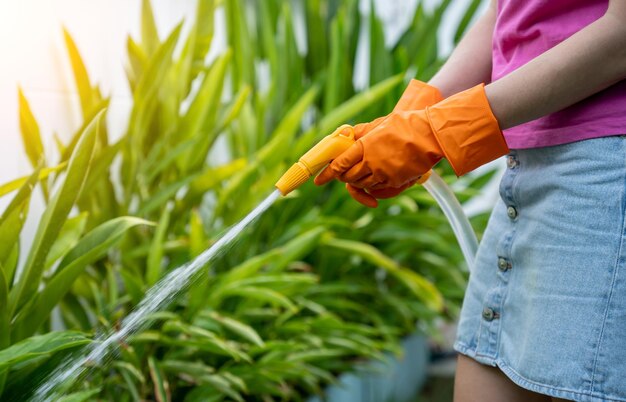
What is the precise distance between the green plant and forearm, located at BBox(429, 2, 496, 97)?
54cm

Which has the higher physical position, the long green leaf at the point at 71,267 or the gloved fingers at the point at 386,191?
the long green leaf at the point at 71,267

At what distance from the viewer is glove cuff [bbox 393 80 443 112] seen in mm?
1026

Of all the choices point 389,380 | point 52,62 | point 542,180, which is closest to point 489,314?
point 542,180

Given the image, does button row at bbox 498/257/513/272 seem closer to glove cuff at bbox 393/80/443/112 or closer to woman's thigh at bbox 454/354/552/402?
woman's thigh at bbox 454/354/552/402

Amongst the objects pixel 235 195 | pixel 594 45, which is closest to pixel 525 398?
pixel 594 45

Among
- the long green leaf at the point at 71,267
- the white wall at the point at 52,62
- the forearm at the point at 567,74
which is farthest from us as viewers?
the white wall at the point at 52,62

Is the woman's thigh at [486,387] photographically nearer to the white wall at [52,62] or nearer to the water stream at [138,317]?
the water stream at [138,317]

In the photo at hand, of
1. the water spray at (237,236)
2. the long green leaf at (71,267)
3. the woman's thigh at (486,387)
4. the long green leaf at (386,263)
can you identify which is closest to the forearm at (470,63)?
the water spray at (237,236)

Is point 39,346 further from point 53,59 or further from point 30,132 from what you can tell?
point 53,59

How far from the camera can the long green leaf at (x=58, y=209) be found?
41.4 inches

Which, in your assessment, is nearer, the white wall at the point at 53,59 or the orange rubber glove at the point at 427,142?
the orange rubber glove at the point at 427,142

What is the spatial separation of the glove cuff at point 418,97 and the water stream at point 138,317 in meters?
0.24

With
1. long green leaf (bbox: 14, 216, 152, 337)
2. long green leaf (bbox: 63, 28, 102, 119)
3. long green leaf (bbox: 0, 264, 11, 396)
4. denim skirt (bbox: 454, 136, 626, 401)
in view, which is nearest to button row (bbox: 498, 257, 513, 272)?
denim skirt (bbox: 454, 136, 626, 401)

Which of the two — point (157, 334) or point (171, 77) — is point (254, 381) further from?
point (171, 77)
